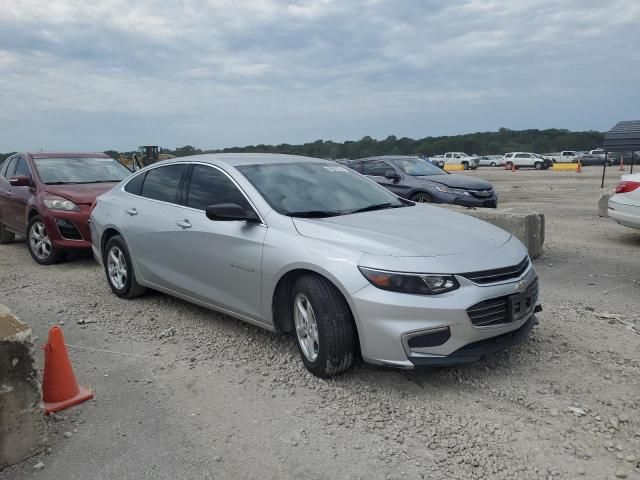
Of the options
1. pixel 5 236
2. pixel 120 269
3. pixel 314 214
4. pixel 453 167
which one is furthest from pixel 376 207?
pixel 453 167

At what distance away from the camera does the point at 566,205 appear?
15492mm

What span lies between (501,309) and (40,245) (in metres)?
6.81

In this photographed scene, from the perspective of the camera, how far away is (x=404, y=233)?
3979 millimetres

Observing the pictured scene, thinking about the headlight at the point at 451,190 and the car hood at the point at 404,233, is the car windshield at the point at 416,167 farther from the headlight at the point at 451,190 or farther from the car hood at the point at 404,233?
the car hood at the point at 404,233

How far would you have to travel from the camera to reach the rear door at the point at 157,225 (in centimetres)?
514

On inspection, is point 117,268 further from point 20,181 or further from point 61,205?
point 20,181

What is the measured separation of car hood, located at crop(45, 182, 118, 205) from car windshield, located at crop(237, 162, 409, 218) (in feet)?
13.1

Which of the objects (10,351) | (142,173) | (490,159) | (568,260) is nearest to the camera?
(10,351)

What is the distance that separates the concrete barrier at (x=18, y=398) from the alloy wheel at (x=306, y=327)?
170cm

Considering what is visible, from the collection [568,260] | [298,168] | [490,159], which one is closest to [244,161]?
[298,168]

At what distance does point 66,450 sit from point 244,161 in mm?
2773

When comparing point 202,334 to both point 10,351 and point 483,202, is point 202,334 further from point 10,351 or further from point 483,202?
point 483,202

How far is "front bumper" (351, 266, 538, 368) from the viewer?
350 cm

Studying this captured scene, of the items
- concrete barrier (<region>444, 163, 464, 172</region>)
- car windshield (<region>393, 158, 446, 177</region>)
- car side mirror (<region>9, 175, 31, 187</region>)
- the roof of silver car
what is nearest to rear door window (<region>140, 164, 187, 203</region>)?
the roof of silver car
